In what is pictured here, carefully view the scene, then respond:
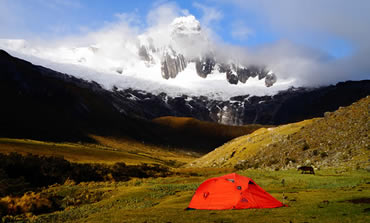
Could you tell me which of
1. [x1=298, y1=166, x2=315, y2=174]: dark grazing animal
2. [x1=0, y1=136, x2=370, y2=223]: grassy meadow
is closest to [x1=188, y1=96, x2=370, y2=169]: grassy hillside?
[x1=298, y1=166, x2=315, y2=174]: dark grazing animal

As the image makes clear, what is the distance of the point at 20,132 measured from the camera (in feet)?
478

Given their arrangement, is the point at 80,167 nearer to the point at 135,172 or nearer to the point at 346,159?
the point at 135,172

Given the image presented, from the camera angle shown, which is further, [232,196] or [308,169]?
[308,169]

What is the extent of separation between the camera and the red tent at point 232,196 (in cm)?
2122

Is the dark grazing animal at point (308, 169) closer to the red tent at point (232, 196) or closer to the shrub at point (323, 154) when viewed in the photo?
the shrub at point (323, 154)

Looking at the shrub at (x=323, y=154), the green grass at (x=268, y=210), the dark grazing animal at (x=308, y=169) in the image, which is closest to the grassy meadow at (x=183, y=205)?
the green grass at (x=268, y=210)

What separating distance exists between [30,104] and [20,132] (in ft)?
116

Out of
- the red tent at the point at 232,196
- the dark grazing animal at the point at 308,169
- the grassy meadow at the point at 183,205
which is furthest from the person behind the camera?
the dark grazing animal at the point at 308,169

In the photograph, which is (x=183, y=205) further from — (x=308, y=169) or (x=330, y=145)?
(x=330, y=145)

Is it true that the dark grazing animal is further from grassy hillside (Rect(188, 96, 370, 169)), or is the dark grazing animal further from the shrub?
the shrub

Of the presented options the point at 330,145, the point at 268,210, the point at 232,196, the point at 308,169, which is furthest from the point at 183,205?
the point at 330,145

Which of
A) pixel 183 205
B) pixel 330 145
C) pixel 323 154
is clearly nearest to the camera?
pixel 183 205

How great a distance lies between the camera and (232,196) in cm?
2181

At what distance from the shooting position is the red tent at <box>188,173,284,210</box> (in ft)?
69.6
